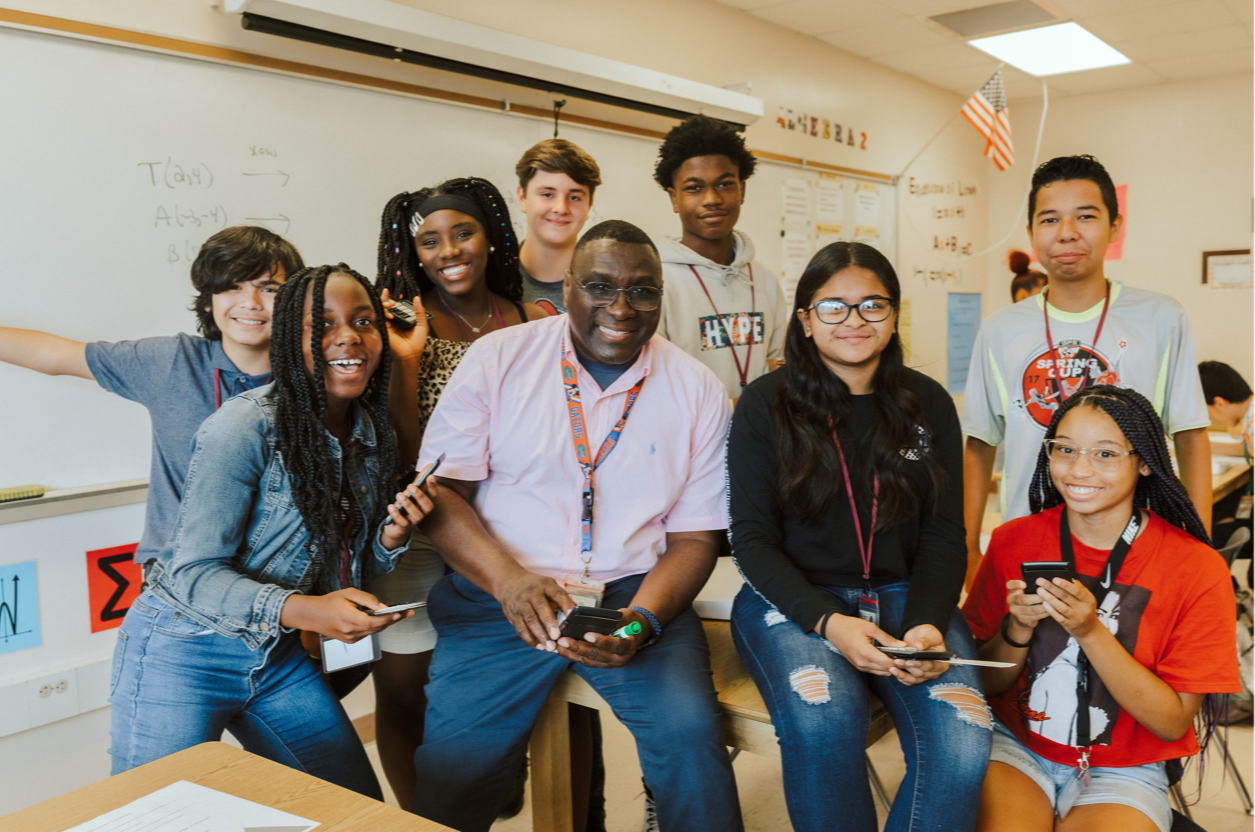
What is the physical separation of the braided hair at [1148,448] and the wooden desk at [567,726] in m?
0.68

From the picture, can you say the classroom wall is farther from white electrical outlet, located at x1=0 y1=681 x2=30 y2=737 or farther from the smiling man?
white electrical outlet, located at x1=0 y1=681 x2=30 y2=737

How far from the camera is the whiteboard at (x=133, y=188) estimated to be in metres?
2.39

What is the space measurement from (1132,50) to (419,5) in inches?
183

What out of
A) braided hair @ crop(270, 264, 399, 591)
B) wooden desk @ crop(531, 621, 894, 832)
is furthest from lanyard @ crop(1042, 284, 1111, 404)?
braided hair @ crop(270, 264, 399, 591)

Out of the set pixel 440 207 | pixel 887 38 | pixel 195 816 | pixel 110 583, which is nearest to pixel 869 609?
pixel 195 816

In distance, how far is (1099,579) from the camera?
1704mm

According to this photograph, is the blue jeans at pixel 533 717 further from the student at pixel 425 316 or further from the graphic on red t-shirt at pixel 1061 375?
the graphic on red t-shirt at pixel 1061 375

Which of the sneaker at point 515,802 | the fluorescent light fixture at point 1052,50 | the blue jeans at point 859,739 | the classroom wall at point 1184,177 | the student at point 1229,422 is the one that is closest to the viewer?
the blue jeans at point 859,739

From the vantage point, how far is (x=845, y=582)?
1.81m

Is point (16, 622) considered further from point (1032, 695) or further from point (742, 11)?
point (742, 11)

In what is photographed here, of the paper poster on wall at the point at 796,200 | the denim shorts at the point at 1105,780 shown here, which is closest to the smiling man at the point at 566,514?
the denim shorts at the point at 1105,780

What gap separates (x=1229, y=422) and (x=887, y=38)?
2.91m

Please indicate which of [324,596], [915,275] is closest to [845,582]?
[324,596]

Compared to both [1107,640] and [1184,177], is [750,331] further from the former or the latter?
[1184,177]
